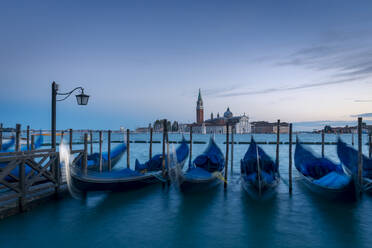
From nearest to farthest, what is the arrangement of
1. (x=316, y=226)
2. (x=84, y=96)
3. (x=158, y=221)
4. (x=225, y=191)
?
(x=316, y=226), (x=158, y=221), (x=84, y=96), (x=225, y=191)

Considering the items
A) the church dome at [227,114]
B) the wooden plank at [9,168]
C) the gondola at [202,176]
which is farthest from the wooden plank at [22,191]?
the church dome at [227,114]

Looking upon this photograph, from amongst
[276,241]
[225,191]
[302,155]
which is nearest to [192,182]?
[225,191]

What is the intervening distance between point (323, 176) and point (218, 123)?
82.6 m

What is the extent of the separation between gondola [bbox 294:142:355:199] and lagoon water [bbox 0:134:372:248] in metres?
0.28

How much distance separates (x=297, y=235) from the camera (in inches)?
146

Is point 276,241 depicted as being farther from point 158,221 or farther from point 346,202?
point 346,202

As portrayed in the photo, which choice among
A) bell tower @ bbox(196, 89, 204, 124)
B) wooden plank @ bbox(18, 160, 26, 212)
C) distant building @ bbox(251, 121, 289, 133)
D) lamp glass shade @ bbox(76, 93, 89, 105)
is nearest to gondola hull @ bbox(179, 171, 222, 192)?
lamp glass shade @ bbox(76, 93, 89, 105)

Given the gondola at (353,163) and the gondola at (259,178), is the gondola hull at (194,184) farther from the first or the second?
the gondola at (353,163)

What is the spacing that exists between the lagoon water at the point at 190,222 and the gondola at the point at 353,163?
0.52 meters

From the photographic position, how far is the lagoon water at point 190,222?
345cm

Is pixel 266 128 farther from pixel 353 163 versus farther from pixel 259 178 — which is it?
pixel 259 178

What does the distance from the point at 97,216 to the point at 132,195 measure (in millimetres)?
1448

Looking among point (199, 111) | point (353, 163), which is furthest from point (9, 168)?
point (199, 111)

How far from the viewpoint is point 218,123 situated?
88062 millimetres
